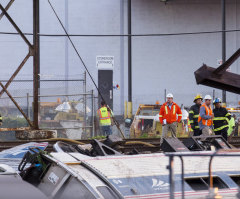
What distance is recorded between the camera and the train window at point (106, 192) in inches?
190

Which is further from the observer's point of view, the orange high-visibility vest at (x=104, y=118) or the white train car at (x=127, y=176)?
the orange high-visibility vest at (x=104, y=118)

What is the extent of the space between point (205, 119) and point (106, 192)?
10763 millimetres

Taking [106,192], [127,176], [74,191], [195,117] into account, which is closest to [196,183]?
[127,176]

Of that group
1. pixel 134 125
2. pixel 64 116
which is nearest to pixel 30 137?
pixel 64 116

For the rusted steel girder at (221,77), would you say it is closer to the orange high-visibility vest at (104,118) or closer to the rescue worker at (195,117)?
the rescue worker at (195,117)

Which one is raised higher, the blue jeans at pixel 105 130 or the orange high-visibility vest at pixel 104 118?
the orange high-visibility vest at pixel 104 118

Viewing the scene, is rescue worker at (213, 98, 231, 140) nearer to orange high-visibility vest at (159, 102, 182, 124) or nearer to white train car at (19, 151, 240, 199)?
orange high-visibility vest at (159, 102, 182, 124)

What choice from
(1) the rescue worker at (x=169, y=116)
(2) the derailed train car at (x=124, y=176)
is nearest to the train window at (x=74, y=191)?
(2) the derailed train car at (x=124, y=176)

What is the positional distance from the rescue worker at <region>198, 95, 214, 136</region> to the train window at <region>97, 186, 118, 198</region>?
10.6m

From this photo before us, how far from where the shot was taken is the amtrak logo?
5.06m

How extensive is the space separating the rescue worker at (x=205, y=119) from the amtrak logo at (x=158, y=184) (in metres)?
10.3

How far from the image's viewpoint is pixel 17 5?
31828 mm

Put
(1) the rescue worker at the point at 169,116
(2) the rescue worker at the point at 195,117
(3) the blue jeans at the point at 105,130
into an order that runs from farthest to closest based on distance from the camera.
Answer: (3) the blue jeans at the point at 105,130, (1) the rescue worker at the point at 169,116, (2) the rescue worker at the point at 195,117

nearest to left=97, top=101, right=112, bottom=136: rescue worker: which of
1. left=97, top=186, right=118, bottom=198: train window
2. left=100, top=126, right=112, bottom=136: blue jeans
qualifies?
left=100, top=126, right=112, bottom=136: blue jeans
